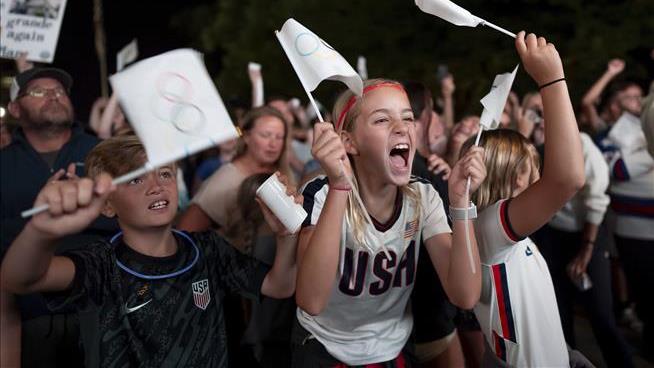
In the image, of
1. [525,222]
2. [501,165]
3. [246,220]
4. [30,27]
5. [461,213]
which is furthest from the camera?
[30,27]

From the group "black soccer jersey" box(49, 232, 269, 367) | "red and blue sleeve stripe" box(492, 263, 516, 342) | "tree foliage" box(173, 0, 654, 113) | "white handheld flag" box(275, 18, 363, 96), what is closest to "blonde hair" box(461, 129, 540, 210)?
"red and blue sleeve stripe" box(492, 263, 516, 342)

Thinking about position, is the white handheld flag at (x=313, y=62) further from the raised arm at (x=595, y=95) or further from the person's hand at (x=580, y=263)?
the raised arm at (x=595, y=95)

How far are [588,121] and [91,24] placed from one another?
2314 cm

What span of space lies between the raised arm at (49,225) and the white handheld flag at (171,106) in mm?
177

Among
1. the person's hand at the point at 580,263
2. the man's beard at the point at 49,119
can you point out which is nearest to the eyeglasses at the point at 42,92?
the man's beard at the point at 49,119

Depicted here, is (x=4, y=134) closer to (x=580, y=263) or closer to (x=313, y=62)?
(x=313, y=62)

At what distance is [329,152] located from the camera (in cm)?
242

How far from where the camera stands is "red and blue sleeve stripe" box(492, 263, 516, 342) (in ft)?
9.11

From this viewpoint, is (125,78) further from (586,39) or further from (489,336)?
(586,39)

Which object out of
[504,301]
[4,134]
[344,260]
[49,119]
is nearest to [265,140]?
[49,119]

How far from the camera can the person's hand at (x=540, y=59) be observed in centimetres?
249

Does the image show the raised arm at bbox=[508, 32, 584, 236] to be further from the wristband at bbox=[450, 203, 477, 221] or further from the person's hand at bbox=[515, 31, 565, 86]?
the wristband at bbox=[450, 203, 477, 221]

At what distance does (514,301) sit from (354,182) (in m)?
0.76

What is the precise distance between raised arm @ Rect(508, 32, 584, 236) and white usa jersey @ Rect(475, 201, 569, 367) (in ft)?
0.82
